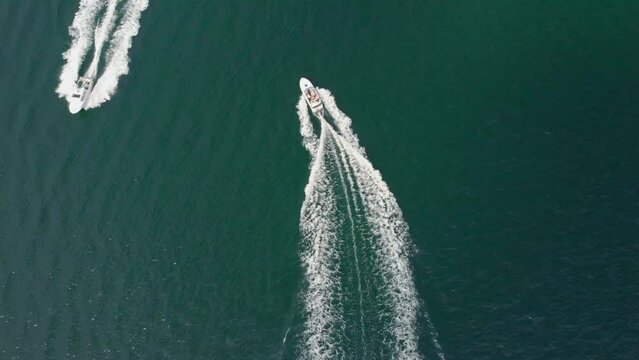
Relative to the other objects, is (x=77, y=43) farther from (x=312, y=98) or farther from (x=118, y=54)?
(x=312, y=98)

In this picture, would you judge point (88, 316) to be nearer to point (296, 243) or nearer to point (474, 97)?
point (296, 243)

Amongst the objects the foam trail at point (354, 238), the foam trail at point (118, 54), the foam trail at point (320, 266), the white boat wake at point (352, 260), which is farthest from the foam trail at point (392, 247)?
the foam trail at point (118, 54)

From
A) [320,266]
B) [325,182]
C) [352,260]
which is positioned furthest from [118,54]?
[352,260]

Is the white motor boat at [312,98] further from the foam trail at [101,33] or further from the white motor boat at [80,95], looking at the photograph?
the foam trail at [101,33]

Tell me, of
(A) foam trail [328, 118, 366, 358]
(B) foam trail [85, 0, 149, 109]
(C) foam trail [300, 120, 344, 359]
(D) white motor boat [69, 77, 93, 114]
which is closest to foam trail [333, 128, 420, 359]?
(A) foam trail [328, 118, 366, 358]

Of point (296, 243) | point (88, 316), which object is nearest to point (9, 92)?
point (88, 316)

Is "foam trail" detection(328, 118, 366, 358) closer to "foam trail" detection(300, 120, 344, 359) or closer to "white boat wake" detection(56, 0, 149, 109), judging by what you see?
"foam trail" detection(300, 120, 344, 359)
